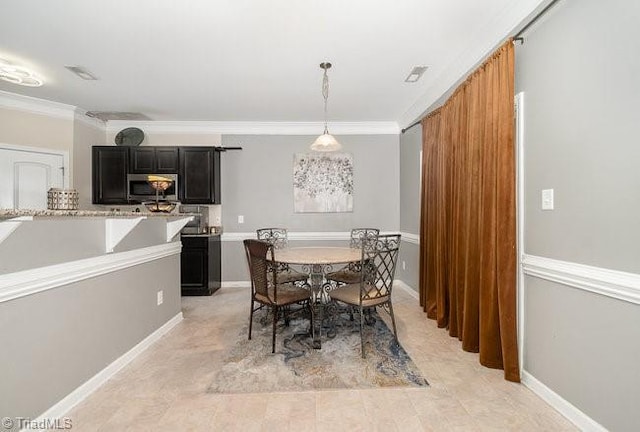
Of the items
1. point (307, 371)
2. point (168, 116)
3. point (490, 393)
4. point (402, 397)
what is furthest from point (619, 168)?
point (168, 116)

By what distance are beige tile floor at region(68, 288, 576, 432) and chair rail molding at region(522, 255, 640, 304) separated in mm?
763

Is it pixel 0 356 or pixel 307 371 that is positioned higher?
pixel 0 356

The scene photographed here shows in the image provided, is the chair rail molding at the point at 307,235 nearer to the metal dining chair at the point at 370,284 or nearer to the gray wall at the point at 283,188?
the gray wall at the point at 283,188

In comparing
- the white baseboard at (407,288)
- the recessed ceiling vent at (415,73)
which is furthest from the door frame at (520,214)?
the white baseboard at (407,288)

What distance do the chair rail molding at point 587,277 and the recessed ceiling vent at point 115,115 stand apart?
16.0 feet

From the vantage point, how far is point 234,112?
170 inches

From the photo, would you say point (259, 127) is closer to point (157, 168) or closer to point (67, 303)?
point (157, 168)

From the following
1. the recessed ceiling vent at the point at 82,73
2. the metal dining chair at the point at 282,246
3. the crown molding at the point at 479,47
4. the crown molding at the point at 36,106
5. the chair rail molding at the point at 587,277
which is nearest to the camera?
the chair rail molding at the point at 587,277

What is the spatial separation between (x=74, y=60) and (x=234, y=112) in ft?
5.91

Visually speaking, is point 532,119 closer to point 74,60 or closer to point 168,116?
point 74,60

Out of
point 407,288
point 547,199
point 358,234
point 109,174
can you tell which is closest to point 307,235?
point 358,234

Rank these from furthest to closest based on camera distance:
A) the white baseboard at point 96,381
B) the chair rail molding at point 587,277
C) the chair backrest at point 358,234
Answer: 1. the chair backrest at point 358,234
2. the white baseboard at point 96,381
3. the chair rail molding at point 587,277

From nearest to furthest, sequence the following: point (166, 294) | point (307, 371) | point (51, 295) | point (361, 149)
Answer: point (51, 295)
point (307, 371)
point (166, 294)
point (361, 149)

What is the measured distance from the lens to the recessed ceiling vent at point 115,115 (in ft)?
14.1
